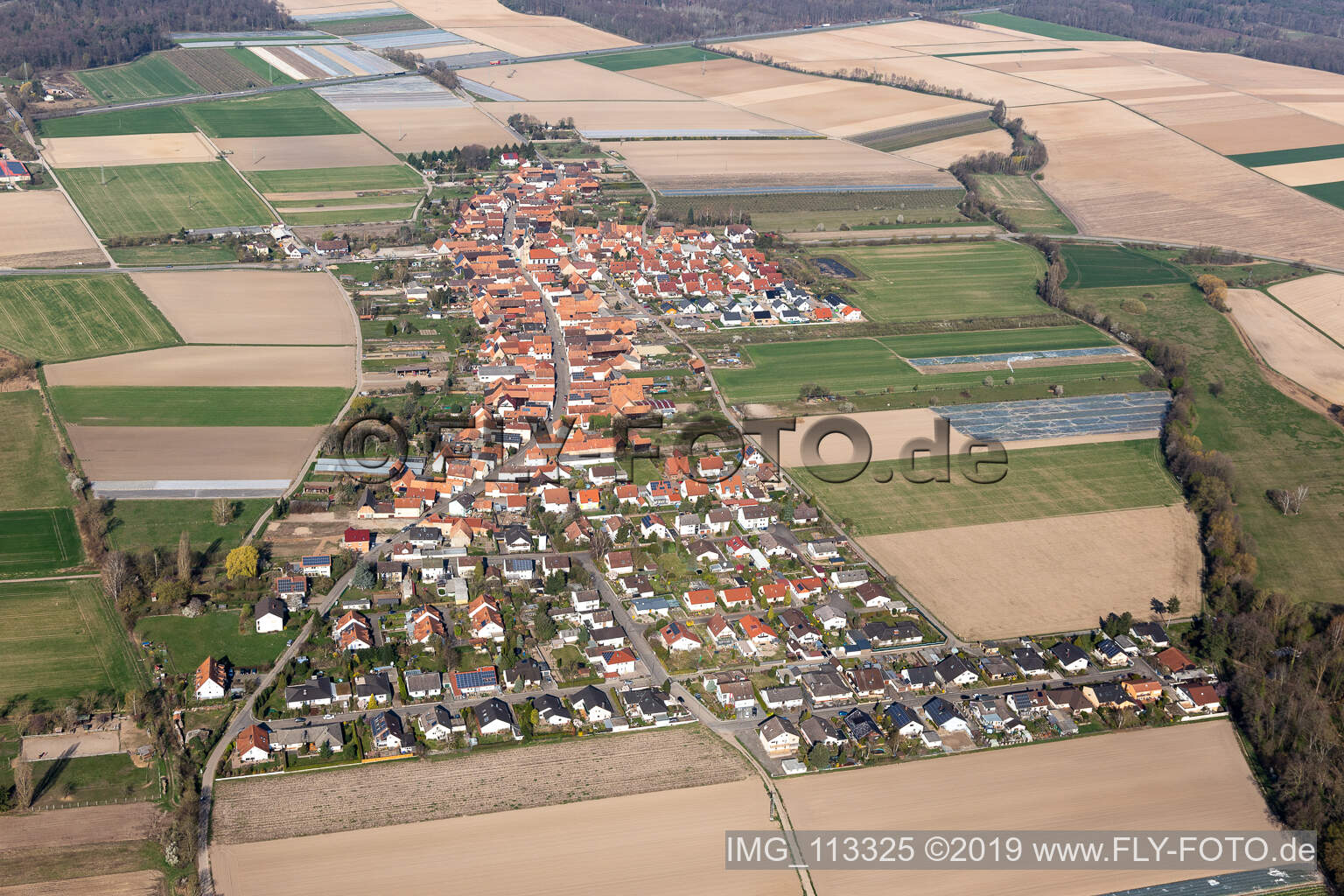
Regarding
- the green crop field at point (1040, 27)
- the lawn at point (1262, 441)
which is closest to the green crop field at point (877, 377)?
→ the lawn at point (1262, 441)

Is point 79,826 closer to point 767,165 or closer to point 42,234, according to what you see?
point 42,234

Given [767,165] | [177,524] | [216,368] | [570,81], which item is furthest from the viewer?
[570,81]

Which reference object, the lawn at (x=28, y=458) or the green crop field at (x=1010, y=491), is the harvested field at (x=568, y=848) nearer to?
the green crop field at (x=1010, y=491)

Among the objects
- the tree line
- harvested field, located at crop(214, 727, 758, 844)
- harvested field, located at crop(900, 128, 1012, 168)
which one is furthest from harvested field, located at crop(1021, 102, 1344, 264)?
the tree line

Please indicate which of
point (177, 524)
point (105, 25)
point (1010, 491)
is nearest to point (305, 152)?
point (105, 25)

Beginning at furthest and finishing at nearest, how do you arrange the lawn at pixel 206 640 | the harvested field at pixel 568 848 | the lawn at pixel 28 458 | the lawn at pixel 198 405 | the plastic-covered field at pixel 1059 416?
the plastic-covered field at pixel 1059 416
the lawn at pixel 198 405
the lawn at pixel 28 458
the lawn at pixel 206 640
the harvested field at pixel 568 848
